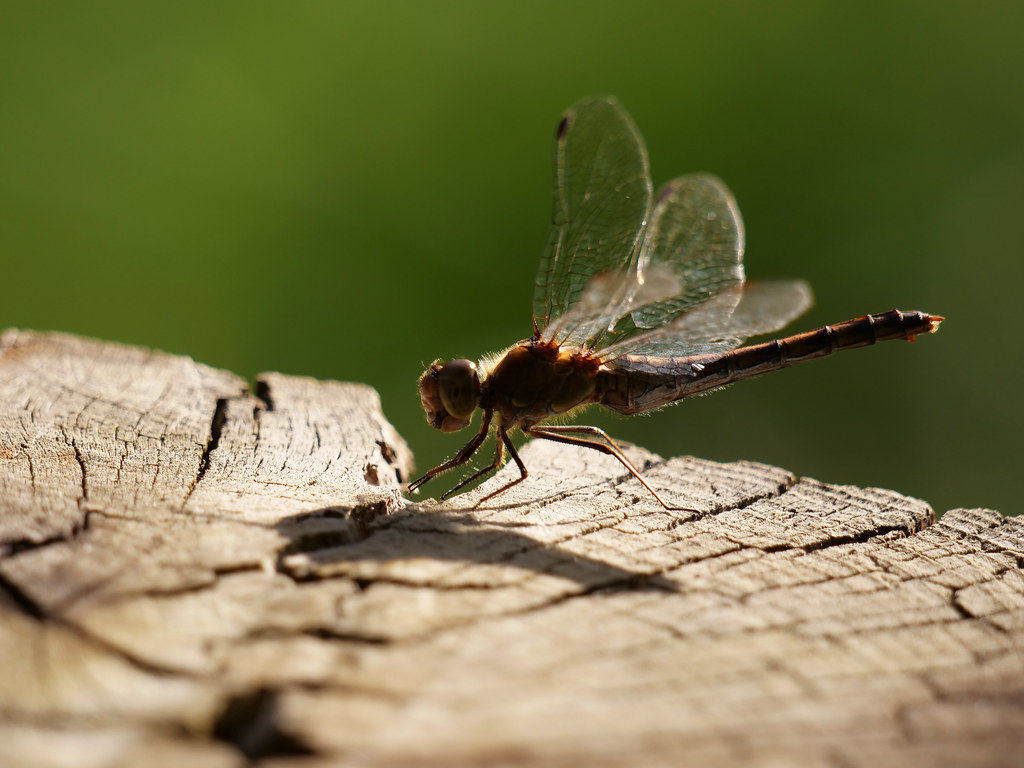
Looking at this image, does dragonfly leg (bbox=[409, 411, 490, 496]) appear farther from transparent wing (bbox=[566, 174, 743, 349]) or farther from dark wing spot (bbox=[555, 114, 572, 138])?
dark wing spot (bbox=[555, 114, 572, 138])

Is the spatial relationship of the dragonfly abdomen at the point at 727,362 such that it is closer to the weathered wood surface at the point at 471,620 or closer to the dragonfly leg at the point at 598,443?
the dragonfly leg at the point at 598,443

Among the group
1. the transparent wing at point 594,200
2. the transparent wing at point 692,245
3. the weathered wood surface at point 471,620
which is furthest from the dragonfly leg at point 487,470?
the transparent wing at point 692,245

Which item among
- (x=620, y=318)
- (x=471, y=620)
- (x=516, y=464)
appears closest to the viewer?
(x=471, y=620)

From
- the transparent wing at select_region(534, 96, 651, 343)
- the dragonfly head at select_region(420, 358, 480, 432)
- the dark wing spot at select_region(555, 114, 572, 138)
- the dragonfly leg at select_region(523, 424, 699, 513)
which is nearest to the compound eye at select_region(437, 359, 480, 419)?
the dragonfly head at select_region(420, 358, 480, 432)

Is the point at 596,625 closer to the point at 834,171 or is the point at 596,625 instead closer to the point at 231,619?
the point at 231,619

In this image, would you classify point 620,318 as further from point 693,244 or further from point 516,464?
point 516,464

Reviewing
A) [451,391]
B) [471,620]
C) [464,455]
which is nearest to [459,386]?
[451,391]
